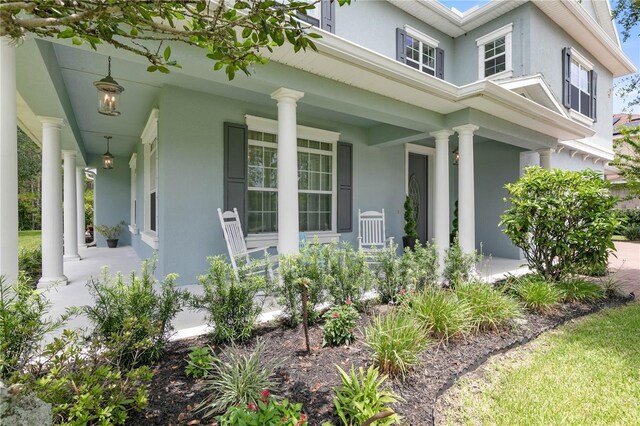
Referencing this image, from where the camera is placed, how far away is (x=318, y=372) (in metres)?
2.32

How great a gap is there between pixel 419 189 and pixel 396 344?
6.47 metres

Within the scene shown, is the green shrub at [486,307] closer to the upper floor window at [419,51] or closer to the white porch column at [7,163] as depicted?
the white porch column at [7,163]

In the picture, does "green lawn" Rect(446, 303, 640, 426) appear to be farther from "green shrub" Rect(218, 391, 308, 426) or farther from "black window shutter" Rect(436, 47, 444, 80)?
"black window shutter" Rect(436, 47, 444, 80)

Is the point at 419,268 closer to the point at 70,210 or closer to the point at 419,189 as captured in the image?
the point at 419,189

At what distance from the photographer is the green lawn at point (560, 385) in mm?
2078

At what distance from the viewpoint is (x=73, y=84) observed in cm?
452

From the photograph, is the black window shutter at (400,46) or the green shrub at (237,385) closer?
the green shrub at (237,385)

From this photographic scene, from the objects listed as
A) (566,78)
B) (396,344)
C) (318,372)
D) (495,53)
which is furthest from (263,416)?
(566,78)

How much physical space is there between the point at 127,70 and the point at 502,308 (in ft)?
16.1

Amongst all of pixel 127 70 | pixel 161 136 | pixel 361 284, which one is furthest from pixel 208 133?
pixel 361 284

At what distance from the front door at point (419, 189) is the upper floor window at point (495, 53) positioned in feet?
8.42

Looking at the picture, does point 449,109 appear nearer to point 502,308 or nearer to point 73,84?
point 502,308

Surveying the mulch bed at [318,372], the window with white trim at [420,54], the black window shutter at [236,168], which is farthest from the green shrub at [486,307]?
the window with white trim at [420,54]

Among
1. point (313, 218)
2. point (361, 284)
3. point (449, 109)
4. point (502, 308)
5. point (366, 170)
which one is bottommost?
point (502, 308)
